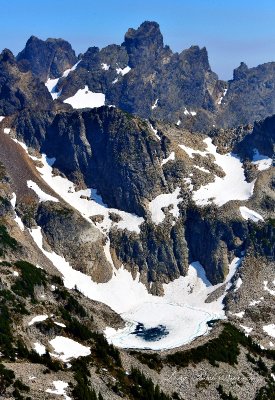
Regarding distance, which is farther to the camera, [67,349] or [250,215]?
[250,215]

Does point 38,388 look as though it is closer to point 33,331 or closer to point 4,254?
point 33,331

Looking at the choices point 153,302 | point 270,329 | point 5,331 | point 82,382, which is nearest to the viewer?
point 82,382

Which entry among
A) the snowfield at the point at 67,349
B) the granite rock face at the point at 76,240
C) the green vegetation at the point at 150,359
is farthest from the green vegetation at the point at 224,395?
the granite rock face at the point at 76,240

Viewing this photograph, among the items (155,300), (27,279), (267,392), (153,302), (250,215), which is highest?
(27,279)

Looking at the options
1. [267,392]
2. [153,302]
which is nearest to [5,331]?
[267,392]

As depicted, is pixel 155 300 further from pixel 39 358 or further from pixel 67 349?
pixel 39 358

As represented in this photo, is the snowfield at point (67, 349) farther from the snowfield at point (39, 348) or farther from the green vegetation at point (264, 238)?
the green vegetation at point (264, 238)

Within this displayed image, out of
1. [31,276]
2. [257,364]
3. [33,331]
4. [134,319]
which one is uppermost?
[31,276]

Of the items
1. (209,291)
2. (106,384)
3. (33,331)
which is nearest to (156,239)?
(209,291)
